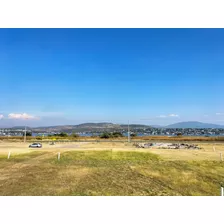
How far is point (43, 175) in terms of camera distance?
788 centimetres

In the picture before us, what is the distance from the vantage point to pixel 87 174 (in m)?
8.10

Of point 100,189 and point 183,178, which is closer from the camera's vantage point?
point 100,189

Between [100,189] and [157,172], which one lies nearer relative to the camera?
[100,189]

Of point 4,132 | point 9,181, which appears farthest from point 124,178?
point 4,132
